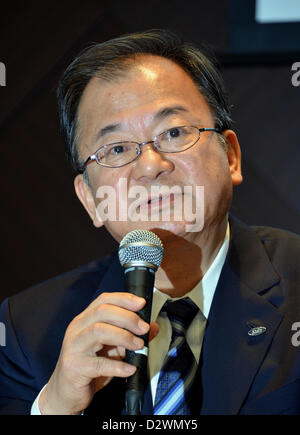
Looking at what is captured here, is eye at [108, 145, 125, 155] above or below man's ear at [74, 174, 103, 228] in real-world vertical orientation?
above

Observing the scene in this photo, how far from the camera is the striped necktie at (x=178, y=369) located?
166cm

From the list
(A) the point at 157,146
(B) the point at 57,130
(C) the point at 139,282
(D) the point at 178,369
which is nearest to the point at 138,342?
(C) the point at 139,282

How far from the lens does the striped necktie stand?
1.66 meters

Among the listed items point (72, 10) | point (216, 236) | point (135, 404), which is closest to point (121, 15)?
point (72, 10)

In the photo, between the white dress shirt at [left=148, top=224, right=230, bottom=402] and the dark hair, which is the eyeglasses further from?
the white dress shirt at [left=148, top=224, right=230, bottom=402]

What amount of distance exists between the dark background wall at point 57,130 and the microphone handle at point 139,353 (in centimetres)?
126

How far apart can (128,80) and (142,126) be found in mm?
195

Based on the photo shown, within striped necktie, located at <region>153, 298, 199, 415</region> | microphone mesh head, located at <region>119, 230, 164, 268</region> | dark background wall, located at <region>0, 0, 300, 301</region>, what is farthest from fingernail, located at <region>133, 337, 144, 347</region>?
dark background wall, located at <region>0, 0, 300, 301</region>

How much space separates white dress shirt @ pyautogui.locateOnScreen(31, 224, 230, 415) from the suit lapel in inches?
1.3

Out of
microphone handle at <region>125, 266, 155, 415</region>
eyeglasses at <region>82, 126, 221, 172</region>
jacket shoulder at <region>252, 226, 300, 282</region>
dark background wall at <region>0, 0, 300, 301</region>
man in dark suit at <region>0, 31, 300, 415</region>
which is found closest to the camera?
microphone handle at <region>125, 266, 155, 415</region>

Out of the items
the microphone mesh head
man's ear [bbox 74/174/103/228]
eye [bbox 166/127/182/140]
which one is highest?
eye [bbox 166/127/182/140]

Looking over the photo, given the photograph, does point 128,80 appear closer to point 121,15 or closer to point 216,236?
point 216,236

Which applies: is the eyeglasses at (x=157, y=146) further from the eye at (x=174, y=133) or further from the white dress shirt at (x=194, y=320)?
the white dress shirt at (x=194, y=320)

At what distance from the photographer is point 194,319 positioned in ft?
6.00
